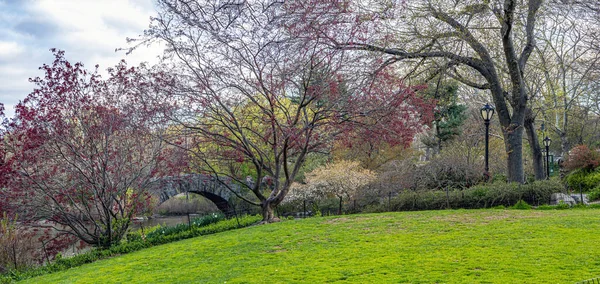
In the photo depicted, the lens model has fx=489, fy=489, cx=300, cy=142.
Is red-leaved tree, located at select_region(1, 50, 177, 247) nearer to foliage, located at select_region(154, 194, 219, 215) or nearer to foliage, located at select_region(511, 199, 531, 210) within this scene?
foliage, located at select_region(511, 199, 531, 210)

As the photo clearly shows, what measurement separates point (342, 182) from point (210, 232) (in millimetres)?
6769

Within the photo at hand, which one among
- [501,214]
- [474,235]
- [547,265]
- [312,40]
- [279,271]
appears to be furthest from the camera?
[312,40]

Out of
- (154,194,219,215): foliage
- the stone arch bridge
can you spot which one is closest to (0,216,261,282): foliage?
the stone arch bridge

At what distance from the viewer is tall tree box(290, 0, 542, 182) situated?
40.4 feet

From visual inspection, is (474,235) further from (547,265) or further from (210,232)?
(210,232)

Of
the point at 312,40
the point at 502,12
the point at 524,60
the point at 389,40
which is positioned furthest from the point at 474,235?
the point at 524,60

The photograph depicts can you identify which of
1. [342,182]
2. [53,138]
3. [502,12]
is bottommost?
[342,182]

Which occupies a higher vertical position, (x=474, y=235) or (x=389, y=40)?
(x=389, y=40)

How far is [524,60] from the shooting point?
16344 millimetres

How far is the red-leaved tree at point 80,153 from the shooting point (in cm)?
1214

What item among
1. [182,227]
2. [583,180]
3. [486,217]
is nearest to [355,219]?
[486,217]

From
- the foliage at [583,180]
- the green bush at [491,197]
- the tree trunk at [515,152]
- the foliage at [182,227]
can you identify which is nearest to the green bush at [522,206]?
the green bush at [491,197]

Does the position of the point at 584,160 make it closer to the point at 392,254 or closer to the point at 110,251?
the point at 392,254

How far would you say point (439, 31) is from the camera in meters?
15.0
